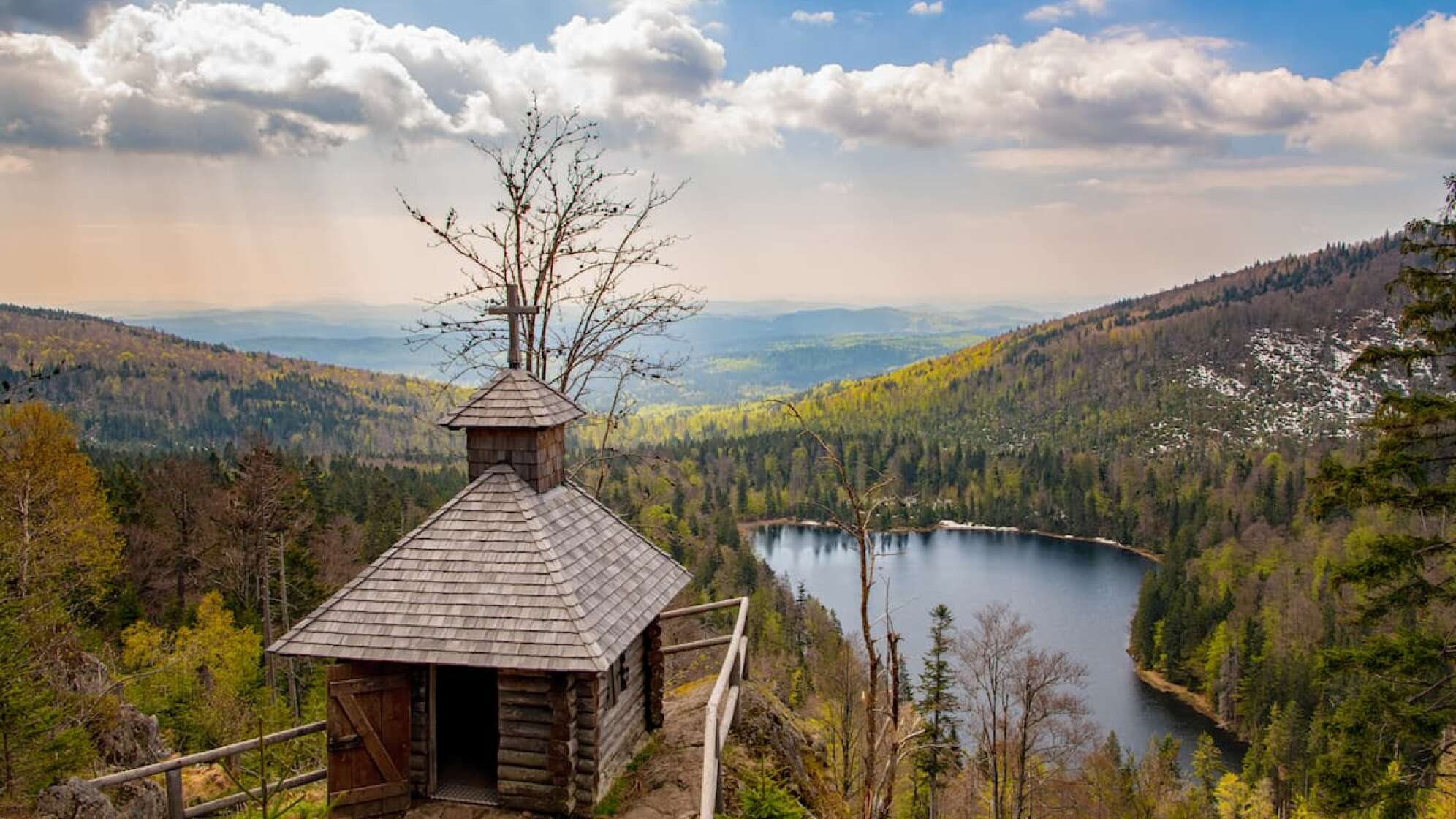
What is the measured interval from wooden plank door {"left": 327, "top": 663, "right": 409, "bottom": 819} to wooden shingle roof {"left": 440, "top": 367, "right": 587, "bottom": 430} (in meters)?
3.15

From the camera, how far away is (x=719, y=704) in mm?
8641

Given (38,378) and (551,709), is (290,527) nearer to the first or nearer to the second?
(38,378)

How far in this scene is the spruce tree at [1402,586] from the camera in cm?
1041

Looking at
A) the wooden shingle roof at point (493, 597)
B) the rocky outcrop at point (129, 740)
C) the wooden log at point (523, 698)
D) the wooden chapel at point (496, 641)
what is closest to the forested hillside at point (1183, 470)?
the wooden shingle roof at point (493, 597)

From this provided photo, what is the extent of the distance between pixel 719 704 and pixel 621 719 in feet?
8.42

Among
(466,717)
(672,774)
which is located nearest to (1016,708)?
(672,774)

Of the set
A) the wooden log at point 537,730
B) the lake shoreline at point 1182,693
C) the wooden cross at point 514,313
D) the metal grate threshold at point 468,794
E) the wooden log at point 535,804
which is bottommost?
the lake shoreline at point 1182,693

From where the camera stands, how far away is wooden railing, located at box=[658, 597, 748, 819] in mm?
7598

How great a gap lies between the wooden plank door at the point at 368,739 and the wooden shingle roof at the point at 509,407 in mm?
3155

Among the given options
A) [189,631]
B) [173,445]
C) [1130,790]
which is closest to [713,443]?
[173,445]

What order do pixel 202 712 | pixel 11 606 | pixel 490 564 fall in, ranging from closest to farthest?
1. pixel 490 564
2. pixel 11 606
3. pixel 202 712

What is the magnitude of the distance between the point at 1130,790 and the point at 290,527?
41.3 meters

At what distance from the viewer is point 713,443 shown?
16125 centimetres

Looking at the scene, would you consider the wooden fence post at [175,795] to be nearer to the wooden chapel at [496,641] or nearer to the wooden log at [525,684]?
the wooden chapel at [496,641]
